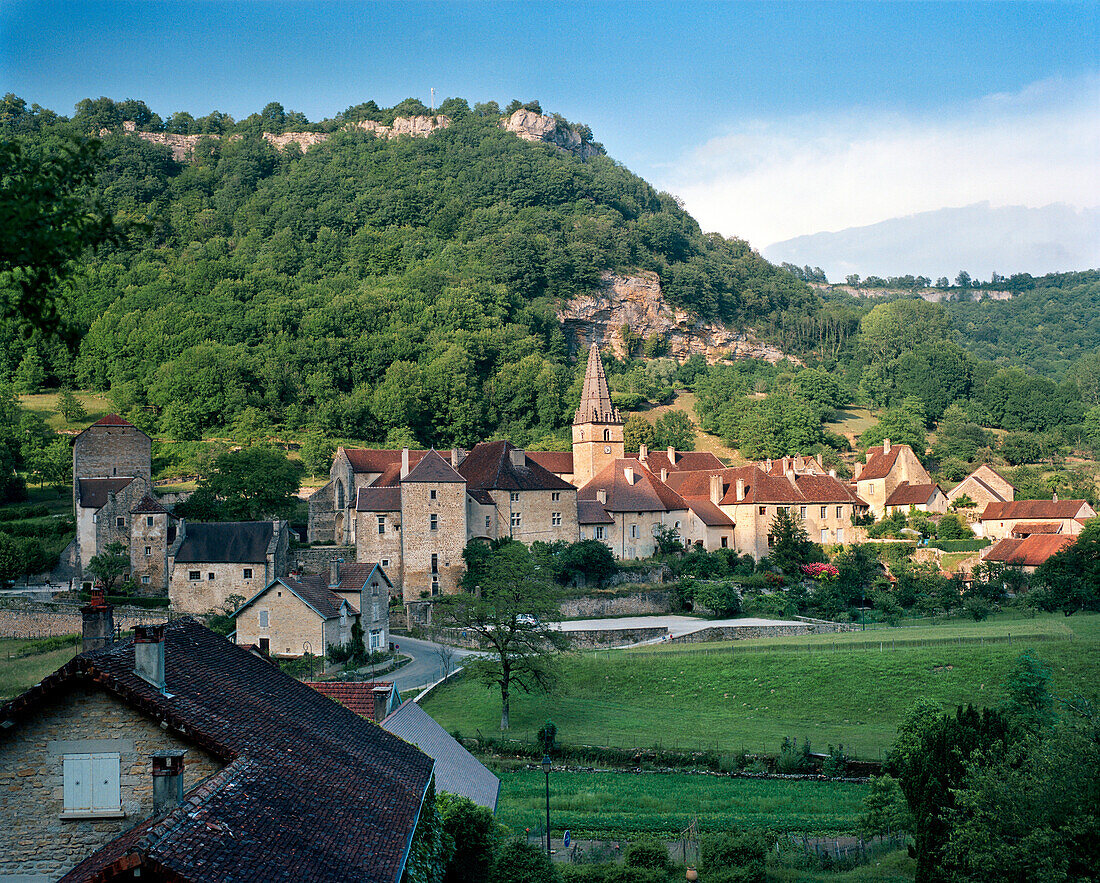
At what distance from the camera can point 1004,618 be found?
49.2 m

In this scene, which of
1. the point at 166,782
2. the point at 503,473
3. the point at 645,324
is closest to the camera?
the point at 166,782

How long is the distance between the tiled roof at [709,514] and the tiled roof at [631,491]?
1.01 meters

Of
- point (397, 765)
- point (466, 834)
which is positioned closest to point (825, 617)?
point (466, 834)

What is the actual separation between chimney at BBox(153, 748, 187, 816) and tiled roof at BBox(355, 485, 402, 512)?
150ft

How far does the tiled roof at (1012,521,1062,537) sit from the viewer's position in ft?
217

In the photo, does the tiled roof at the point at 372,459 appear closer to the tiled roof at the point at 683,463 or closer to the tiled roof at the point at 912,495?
the tiled roof at the point at 683,463

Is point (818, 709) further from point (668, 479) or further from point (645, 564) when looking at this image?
point (668, 479)

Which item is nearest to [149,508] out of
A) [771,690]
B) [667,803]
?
[771,690]

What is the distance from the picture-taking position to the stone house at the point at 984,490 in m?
73.4

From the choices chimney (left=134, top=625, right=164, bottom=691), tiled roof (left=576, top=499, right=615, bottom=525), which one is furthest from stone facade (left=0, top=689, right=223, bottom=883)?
tiled roof (left=576, top=499, right=615, bottom=525)

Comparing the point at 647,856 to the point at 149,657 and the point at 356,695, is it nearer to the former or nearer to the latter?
the point at 356,695

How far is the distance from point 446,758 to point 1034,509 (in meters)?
59.7

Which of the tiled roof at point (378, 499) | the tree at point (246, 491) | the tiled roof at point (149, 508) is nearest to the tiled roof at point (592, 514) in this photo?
the tiled roof at point (378, 499)

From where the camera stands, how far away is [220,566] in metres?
49.9
